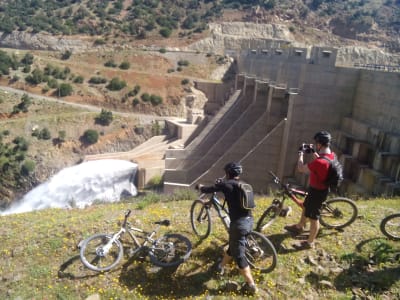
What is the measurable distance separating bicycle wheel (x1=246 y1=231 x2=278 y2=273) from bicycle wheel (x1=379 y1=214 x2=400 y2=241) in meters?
1.97

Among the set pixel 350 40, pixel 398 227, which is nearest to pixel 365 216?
pixel 398 227

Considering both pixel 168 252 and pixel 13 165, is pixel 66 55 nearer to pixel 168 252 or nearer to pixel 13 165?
pixel 13 165

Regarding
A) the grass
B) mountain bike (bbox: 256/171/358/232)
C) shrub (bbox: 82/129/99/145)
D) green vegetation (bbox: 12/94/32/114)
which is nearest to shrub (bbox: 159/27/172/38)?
green vegetation (bbox: 12/94/32/114)

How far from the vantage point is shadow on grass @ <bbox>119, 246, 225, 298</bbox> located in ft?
16.0

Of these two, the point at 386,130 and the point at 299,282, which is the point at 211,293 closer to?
the point at 299,282

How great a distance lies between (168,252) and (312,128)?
458 inches

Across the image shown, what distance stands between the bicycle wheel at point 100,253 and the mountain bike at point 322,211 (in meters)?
2.27

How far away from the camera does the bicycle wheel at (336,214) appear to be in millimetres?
5812

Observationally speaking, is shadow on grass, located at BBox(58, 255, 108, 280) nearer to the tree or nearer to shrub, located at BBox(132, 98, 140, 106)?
shrub, located at BBox(132, 98, 140, 106)

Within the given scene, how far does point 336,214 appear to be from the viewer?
19.3 ft

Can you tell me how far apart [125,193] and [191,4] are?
48.6m

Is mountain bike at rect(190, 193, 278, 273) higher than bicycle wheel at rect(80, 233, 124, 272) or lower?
higher

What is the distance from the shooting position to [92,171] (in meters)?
25.9

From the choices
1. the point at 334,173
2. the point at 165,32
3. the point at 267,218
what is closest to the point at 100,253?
the point at 267,218
